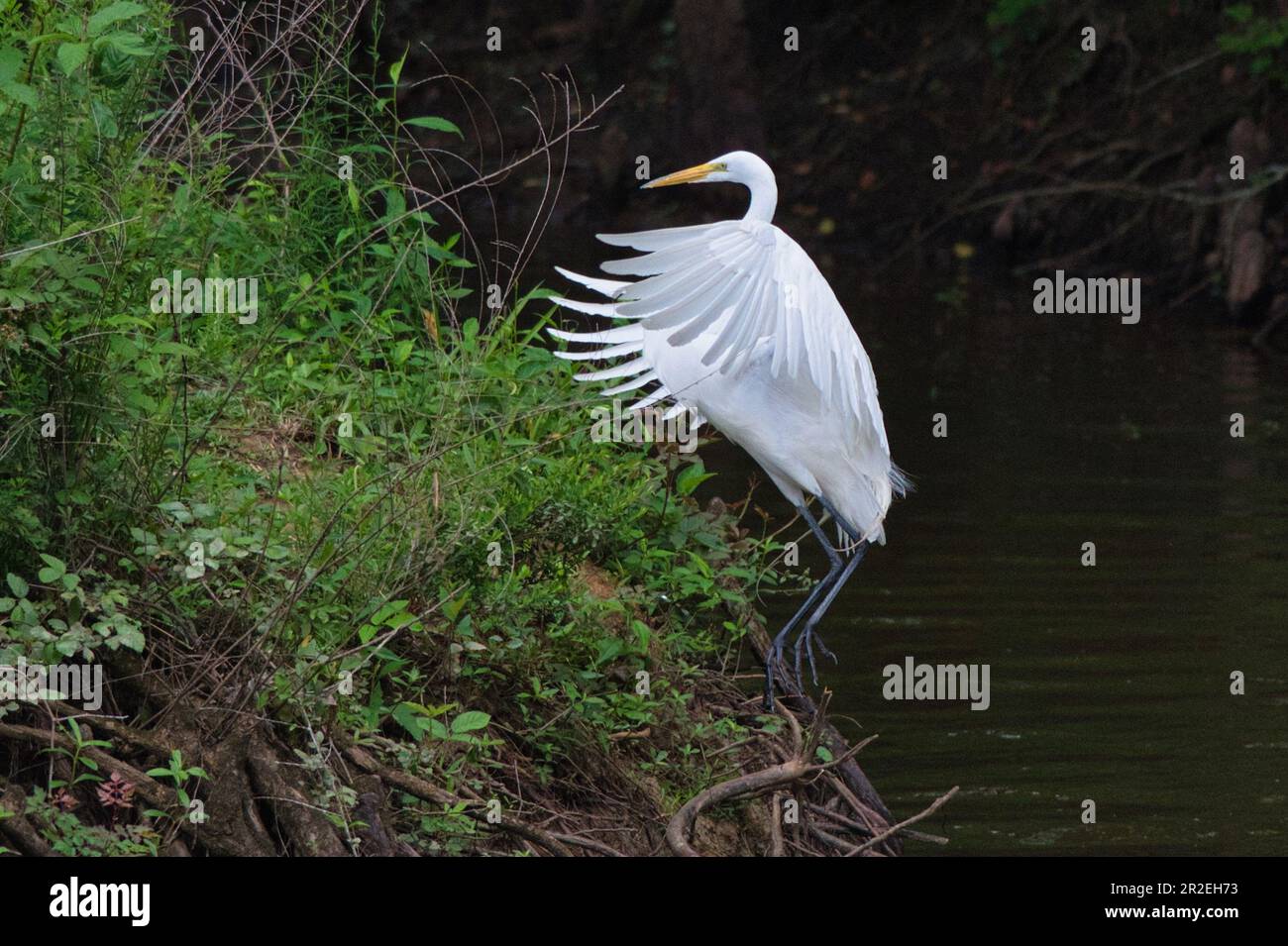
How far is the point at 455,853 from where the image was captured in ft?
12.8

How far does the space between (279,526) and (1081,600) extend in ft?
14.2

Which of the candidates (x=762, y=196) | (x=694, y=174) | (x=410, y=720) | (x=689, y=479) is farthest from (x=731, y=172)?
(x=410, y=720)

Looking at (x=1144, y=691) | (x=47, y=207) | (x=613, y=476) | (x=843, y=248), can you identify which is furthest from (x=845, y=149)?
(x=47, y=207)

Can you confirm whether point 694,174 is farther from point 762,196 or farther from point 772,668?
point 772,668

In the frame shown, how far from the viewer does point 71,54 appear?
344cm

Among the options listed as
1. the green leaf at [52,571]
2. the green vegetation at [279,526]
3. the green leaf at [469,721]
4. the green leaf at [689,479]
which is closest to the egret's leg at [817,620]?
the green vegetation at [279,526]

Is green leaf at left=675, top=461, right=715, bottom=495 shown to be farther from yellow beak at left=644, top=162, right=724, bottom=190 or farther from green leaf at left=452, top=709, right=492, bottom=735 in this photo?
green leaf at left=452, top=709, right=492, bottom=735

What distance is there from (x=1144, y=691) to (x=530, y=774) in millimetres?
2987

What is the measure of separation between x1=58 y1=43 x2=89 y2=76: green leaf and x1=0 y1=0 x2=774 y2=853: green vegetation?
1 cm

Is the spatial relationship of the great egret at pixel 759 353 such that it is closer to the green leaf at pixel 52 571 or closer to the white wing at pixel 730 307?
the white wing at pixel 730 307

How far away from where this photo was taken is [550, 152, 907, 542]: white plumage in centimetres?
464

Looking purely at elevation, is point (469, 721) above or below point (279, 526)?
below

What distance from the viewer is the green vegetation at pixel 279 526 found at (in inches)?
150

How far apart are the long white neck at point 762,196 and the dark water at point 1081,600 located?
1599 millimetres
